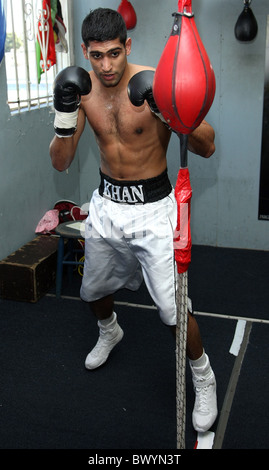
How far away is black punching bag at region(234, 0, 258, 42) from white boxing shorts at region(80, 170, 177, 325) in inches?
79.1

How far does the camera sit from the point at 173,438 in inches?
81.8

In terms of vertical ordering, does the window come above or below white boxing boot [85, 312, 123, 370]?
above

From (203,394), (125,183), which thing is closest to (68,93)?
(125,183)

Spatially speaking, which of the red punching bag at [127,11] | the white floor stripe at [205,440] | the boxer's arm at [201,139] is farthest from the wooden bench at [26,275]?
the red punching bag at [127,11]

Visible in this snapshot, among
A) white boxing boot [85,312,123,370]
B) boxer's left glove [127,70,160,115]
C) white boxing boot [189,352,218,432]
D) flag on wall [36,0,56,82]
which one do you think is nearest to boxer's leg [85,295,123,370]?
white boxing boot [85,312,123,370]

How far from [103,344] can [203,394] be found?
0.64m

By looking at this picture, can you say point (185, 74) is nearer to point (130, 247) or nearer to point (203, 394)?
point (130, 247)

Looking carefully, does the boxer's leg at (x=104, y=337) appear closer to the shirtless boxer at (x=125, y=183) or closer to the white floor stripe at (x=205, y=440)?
the shirtless boxer at (x=125, y=183)

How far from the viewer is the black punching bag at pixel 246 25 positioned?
142 inches

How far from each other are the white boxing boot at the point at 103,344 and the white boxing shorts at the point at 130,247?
0.77ft

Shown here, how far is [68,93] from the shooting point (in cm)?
190

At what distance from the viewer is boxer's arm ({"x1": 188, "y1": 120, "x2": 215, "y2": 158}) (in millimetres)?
1816

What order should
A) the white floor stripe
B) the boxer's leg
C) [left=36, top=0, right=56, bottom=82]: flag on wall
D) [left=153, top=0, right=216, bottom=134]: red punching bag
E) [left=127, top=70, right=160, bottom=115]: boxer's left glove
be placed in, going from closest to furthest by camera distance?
[left=153, top=0, right=216, bottom=134]: red punching bag, [left=127, top=70, right=160, bottom=115]: boxer's left glove, the white floor stripe, the boxer's leg, [left=36, top=0, right=56, bottom=82]: flag on wall

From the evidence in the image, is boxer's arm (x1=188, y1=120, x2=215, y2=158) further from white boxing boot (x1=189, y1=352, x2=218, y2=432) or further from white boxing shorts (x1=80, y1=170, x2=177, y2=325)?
white boxing boot (x1=189, y1=352, x2=218, y2=432)
